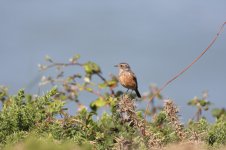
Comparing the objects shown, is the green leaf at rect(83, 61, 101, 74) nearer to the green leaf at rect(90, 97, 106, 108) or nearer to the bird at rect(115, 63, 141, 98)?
the green leaf at rect(90, 97, 106, 108)

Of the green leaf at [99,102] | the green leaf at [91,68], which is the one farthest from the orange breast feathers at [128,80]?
the green leaf at [99,102]

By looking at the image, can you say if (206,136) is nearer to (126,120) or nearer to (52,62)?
(126,120)

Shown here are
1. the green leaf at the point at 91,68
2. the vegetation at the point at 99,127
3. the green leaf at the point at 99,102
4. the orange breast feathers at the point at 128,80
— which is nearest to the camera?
the vegetation at the point at 99,127

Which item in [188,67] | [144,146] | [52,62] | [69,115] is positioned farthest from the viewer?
[52,62]

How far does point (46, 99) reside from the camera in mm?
5625

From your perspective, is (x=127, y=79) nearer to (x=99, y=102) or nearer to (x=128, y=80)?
(x=128, y=80)

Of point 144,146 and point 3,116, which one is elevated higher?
point 3,116

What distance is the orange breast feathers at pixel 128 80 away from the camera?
12.6 metres

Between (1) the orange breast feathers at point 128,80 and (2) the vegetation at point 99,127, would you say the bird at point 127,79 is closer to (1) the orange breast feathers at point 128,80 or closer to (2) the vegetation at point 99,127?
(1) the orange breast feathers at point 128,80

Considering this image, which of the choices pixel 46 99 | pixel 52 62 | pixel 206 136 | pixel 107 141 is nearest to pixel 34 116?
pixel 46 99

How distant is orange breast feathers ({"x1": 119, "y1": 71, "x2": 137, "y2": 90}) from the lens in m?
12.6

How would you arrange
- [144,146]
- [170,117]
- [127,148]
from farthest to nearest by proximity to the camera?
[170,117]
[144,146]
[127,148]

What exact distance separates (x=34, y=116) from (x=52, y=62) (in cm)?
532

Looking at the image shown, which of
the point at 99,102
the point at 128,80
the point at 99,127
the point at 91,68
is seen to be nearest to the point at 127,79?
the point at 128,80
